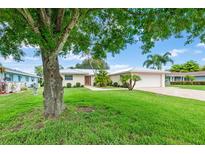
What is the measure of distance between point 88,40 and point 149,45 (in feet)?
8.22

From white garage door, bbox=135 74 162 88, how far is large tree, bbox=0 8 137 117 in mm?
17683

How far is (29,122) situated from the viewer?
565cm

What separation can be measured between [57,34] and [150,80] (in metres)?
22.1

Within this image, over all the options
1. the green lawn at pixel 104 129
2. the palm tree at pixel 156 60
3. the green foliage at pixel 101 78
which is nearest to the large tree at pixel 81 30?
the green lawn at pixel 104 129

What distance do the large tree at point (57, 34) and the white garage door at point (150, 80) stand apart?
17.7m

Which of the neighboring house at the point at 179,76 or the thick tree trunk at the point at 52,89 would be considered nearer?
the thick tree trunk at the point at 52,89

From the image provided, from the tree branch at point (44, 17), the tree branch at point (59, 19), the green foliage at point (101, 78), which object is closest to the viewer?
the tree branch at point (44, 17)

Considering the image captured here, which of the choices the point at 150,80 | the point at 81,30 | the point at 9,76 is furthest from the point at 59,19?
the point at 150,80

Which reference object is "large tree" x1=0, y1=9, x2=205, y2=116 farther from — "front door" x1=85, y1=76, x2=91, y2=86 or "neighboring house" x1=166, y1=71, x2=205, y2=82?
"neighboring house" x1=166, y1=71, x2=205, y2=82

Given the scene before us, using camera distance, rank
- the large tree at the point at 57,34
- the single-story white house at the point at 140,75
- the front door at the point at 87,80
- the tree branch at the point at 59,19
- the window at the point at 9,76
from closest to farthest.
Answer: the large tree at the point at 57,34
the tree branch at the point at 59,19
the window at the point at 9,76
the single-story white house at the point at 140,75
the front door at the point at 87,80

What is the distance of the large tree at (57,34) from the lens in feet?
17.1

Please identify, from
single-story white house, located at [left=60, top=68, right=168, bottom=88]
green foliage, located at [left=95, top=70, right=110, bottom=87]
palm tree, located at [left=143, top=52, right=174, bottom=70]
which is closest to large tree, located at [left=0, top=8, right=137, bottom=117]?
single-story white house, located at [left=60, top=68, right=168, bottom=88]

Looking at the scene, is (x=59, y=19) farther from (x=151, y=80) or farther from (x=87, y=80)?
(x=87, y=80)

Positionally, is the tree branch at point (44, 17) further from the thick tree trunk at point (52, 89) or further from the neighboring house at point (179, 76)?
the neighboring house at point (179, 76)
